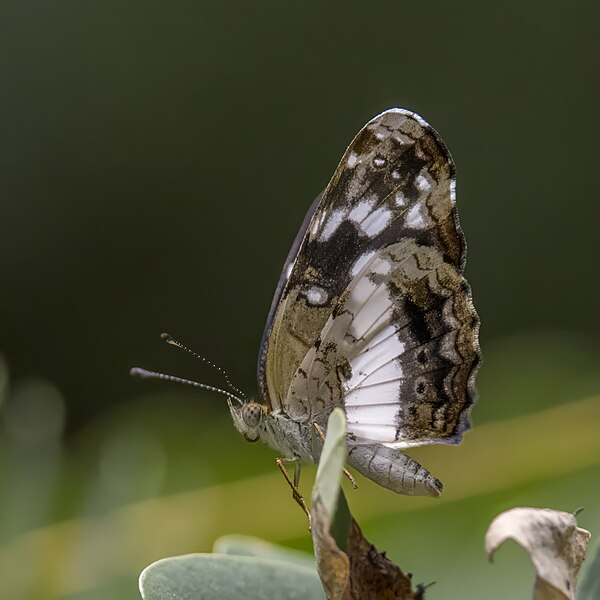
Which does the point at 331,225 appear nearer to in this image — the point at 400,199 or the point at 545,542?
the point at 400,199

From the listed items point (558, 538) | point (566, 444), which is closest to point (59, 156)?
point (566, 444)

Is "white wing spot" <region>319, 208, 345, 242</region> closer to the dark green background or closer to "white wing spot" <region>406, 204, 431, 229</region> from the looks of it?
"white wing spot" <region>406, 204, 431, 229</region>

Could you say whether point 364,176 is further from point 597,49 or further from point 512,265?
point 597,49

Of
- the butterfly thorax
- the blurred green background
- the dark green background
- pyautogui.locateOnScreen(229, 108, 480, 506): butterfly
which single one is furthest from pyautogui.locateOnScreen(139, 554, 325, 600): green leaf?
the dark green background

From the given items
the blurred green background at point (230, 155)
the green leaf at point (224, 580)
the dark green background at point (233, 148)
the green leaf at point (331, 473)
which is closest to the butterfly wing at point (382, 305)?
the green leaf at point (224, 580)

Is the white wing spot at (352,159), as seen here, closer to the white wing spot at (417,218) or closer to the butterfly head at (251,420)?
the white wing spot at (417,218)

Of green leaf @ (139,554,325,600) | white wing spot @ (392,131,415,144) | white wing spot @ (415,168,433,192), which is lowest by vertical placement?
green leaf @ (139,554,325,600)
